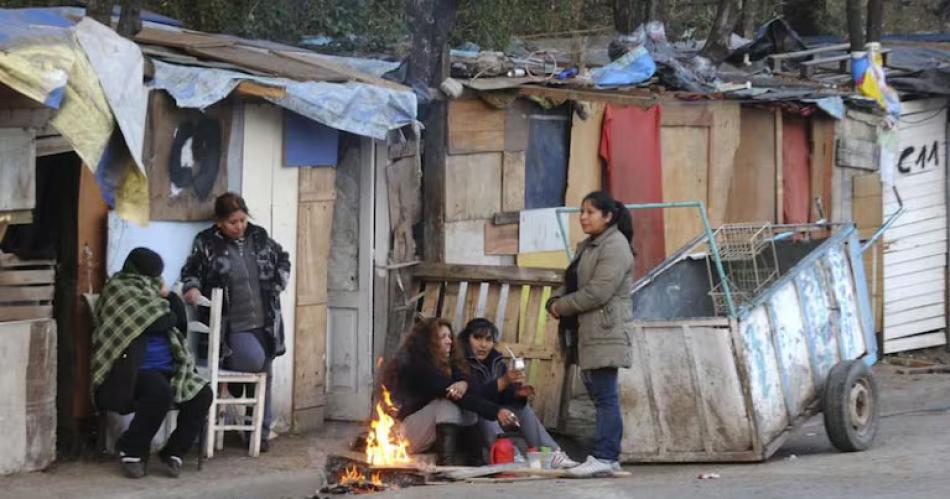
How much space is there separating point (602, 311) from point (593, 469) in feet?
3.38

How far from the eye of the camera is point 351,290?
11289mm

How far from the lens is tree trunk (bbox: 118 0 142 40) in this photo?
1030 centimetres

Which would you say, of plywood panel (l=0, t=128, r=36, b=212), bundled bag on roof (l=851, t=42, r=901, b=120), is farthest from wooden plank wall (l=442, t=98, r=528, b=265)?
bundled bag on roof (l=851, t=42, r=901, b=120)

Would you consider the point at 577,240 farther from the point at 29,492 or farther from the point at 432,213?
the point at 29,492

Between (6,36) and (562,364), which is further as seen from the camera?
(562,364)

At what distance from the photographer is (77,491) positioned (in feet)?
27.5

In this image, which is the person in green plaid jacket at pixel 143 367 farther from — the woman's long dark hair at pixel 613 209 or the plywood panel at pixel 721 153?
the plywood panel at pixel 721 153

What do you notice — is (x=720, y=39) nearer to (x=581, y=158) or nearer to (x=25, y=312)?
(x=581, y=158)

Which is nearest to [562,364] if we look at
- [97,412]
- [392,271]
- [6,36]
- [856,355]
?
[392,271]

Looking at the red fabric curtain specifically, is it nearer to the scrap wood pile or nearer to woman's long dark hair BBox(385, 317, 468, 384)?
woman's long dark hair BBox(385, 317, 468, 384)

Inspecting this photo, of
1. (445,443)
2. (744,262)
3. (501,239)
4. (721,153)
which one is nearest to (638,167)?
(721,153)

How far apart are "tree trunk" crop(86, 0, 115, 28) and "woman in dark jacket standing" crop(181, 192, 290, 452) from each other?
2031 millimetres

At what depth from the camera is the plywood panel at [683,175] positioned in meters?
13.2

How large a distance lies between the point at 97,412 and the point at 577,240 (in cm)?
485
